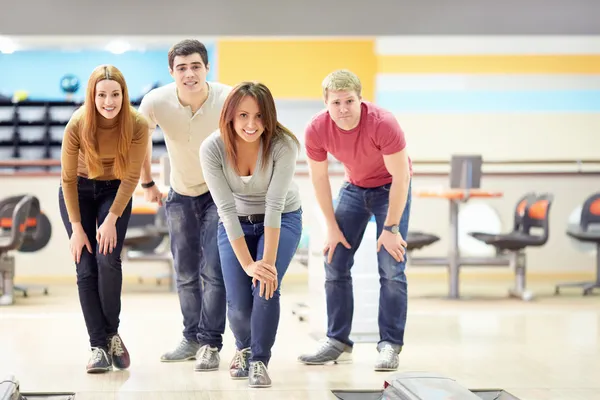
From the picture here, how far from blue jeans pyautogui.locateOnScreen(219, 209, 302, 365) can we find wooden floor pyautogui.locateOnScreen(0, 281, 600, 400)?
0.21 metres

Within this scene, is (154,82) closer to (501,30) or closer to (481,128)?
(481,128)

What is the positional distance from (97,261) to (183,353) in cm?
67

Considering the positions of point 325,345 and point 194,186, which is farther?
point 325,345

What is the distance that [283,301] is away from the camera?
7.04 metres

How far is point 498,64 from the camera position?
32.9ft

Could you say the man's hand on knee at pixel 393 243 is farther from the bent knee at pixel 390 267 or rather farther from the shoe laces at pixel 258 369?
the shoe laces at pixel 258 369

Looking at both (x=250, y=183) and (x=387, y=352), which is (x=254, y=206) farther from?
Answer: (x=387, y=352)

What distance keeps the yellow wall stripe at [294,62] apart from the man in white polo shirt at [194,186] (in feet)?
20.5

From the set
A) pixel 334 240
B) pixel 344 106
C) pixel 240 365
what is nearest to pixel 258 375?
pixel 240 365

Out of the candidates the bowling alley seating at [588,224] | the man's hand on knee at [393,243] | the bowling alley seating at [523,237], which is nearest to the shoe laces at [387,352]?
the man's hand on knee at [393,243]

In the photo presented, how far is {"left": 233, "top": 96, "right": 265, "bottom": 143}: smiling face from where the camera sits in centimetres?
379

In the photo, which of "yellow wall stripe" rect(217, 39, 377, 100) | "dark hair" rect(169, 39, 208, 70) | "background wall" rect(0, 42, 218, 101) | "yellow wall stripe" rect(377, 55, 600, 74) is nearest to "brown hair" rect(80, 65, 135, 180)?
"dark hair" rect(169, 39, 208, 70)

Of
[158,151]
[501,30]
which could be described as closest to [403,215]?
[501,30]

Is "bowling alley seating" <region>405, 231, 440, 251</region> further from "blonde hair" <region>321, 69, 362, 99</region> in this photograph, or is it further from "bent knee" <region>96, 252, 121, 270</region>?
"bent knee" <region>96, 252, 121, 270</region>
